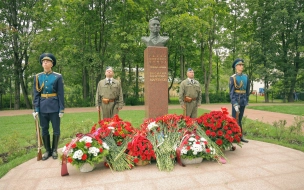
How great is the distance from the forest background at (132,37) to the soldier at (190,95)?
10.9m

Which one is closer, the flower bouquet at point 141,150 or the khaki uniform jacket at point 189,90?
the flower bouquet at point 141,150

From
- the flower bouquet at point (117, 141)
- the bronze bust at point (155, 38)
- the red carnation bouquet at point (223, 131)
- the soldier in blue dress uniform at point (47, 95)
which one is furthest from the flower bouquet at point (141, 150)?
the bronze bust at point (155, 38)

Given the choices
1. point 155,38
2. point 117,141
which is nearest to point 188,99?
point 155,38

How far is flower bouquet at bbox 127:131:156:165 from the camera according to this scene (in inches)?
159

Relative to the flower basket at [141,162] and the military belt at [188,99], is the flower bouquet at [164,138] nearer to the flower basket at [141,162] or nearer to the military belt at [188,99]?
the flower basket at [141,162]

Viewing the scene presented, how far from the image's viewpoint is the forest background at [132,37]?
1669cm

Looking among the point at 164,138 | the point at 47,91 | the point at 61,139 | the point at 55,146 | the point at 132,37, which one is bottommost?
the point at 61,139

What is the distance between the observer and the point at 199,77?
2439cm

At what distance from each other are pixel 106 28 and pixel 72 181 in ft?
53.3

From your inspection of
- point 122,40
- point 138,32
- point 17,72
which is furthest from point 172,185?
point 17,72

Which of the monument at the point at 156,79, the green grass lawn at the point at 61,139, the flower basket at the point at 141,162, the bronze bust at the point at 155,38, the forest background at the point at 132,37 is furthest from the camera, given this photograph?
the forest background at the point at 132,37

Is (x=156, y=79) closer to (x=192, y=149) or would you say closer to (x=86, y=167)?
(x=192, y=149)

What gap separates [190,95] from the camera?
6402mm

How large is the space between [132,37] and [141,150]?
13.7 metres
